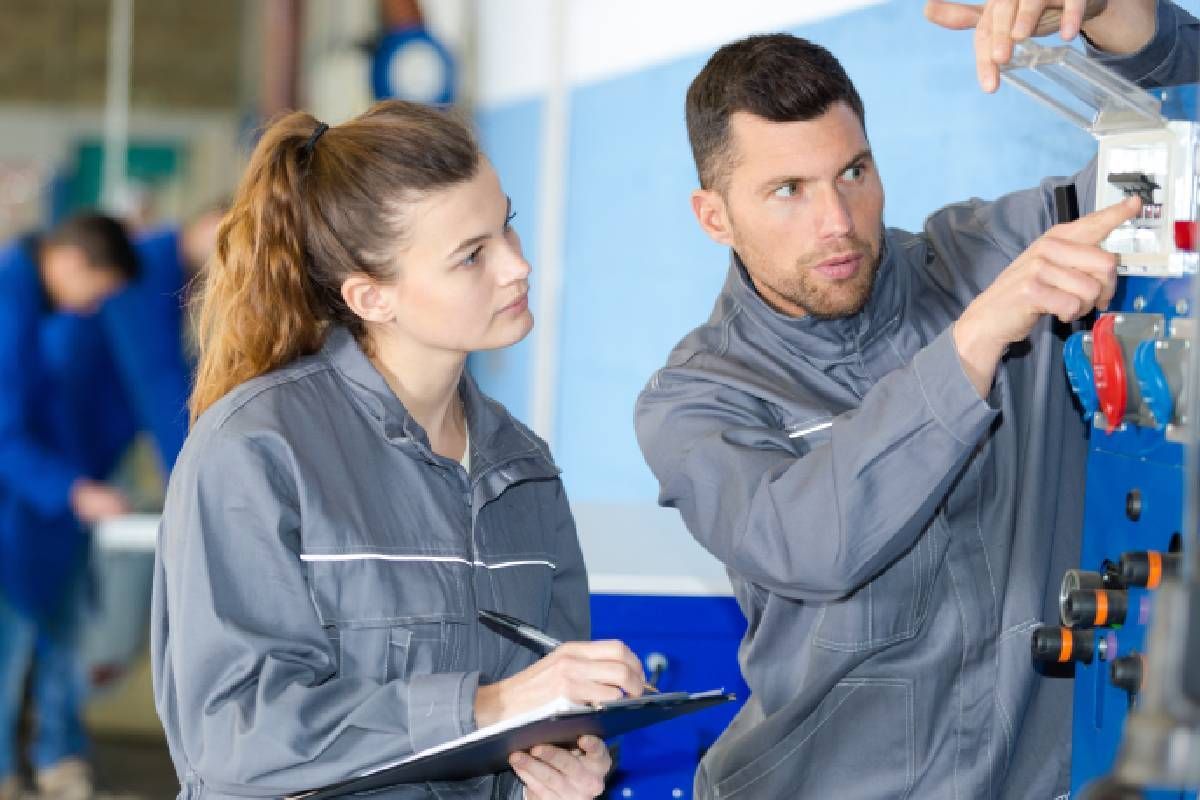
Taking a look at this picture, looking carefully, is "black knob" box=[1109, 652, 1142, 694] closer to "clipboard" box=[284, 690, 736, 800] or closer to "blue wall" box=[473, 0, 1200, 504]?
"clipboard" box=[284, 690, 736, 800]

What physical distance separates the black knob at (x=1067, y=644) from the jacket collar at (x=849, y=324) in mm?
403

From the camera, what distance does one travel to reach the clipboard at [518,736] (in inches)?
55.6

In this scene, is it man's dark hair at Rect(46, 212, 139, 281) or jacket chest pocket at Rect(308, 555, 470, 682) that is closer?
jacket chest pocket at Rect(308, 555, 470, 682)

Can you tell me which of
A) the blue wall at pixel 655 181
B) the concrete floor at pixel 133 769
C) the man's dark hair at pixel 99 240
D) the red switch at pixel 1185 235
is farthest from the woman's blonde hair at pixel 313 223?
the concrete floor at pixel 133 769

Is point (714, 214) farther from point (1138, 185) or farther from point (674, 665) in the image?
point (674, 665)

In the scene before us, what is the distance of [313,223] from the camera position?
174 cm

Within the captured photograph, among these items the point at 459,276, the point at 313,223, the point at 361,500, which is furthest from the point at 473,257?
the point at 361,500

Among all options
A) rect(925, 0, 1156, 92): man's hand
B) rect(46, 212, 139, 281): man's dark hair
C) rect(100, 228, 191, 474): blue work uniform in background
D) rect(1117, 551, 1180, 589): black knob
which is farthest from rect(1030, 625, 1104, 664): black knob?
rect(46, 212, 139, 281): man's dark hair

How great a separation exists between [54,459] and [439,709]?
3026 millimetres

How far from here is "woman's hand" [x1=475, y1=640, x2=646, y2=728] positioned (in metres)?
1.48

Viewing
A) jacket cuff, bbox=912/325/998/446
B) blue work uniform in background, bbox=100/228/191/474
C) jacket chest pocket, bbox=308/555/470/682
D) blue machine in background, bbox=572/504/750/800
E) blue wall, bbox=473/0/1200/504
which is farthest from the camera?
blue work uniform in background, bbox=100/228/191/474

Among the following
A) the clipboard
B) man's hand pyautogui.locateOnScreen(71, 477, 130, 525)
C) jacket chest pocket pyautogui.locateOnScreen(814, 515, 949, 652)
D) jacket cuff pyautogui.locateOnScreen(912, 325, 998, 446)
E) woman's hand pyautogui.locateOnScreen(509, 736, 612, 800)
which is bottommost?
man's hand pyautogui.locateOnScreen(71, 477, 130, 525)

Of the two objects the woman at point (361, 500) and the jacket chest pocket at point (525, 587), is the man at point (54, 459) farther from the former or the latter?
the jacket chest pocket at point (525, 587)

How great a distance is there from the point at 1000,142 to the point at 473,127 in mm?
978
